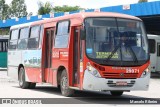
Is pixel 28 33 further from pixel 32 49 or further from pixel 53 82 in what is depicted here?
pixel 53 82

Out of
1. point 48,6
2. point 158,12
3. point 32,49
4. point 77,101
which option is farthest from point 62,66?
point 48,6

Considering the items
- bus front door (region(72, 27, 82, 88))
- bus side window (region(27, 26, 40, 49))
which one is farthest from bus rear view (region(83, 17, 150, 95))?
bus side window (region(27, 26, 40, 49))

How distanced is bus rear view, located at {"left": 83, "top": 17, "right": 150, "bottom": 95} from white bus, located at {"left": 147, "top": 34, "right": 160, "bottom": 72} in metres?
17.3

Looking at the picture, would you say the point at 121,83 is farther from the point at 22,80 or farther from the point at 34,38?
the point at 22,80

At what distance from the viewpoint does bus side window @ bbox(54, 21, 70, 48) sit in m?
15.4

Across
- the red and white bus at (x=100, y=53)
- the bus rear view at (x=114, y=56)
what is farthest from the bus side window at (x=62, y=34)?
the bus rear view at (x=114, y=56)

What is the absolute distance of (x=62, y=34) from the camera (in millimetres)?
15734

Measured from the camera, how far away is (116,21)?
14.4 meters

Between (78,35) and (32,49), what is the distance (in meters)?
4.49

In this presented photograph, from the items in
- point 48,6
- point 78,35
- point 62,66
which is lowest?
point 62,66

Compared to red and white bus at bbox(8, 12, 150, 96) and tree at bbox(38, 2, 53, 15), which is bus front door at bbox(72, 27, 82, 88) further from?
tree at bbox(38, 2, 53, 15)

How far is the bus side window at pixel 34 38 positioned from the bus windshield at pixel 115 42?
14.6 ft

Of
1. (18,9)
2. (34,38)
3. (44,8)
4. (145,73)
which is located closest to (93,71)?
(145,73)

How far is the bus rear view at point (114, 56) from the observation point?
45.0 feet
